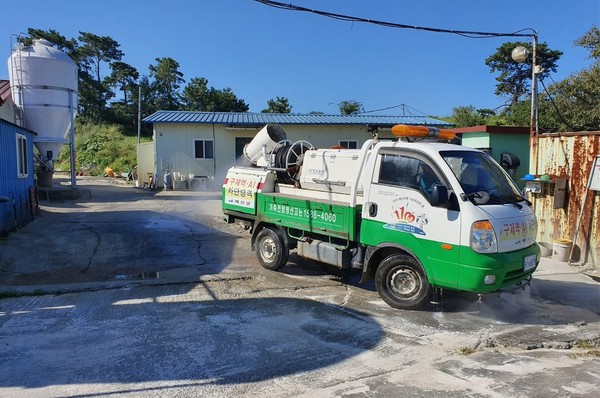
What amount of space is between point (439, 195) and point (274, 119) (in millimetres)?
19997

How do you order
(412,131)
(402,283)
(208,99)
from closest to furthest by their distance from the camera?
1. (402,283)
2. (412,131)
3. (208,99)

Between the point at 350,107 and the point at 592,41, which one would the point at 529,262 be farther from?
the point at 350,107

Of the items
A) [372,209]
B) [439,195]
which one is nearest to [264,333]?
[372,209]

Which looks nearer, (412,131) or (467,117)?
(412,131)

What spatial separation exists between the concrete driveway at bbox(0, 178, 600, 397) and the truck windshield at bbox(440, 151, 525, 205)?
5.25 ft

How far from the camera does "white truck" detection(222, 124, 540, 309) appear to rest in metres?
5.21

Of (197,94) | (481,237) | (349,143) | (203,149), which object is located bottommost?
(481,237)

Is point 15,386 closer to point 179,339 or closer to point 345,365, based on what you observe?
point 179,339

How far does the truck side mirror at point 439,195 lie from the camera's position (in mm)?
5273

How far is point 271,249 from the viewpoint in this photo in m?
7.98

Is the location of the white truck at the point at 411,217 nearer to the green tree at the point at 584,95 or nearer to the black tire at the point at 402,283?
the black tire at the point at 402,283

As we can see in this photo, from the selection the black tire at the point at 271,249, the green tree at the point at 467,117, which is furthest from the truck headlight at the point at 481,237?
the green tree at the point at 467,117

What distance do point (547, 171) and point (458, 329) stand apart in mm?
5529

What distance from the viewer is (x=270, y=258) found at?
798 cm
